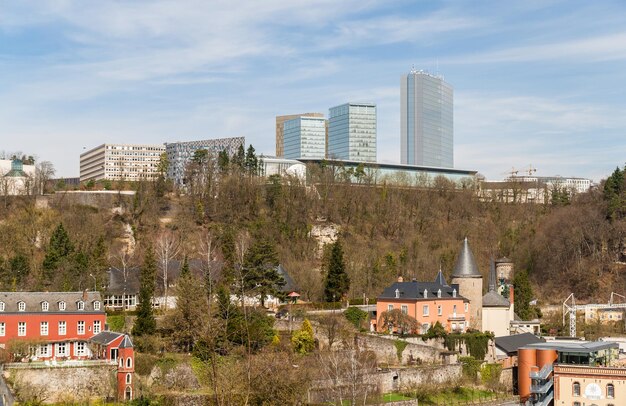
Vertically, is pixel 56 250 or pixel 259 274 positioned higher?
pixel 56 250

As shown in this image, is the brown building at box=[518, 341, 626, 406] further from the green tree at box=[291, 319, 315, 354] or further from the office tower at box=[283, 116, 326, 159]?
the office tower at box=[283, 116, 326, 159]

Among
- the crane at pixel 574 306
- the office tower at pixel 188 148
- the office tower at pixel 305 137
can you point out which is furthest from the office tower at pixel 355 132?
the crane at pixel 574 306

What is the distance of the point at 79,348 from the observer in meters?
45.2

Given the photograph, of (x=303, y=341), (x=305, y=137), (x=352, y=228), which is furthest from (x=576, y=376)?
(x=305, y=137)

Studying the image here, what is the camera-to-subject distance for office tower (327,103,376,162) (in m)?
165

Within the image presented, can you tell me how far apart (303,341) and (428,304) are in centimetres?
1057

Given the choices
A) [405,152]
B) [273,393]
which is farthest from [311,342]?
[405,152]

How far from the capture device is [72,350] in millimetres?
44781

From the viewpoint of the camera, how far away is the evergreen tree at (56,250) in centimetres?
5470

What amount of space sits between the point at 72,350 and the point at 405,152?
153773 millimetres

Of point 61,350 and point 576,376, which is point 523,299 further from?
point 61,350

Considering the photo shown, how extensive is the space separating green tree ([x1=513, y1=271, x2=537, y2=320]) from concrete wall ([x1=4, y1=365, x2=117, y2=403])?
1365 inches

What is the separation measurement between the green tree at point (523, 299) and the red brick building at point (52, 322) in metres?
32.8

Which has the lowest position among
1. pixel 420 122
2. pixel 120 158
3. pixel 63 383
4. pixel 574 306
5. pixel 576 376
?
pixel 576 376
